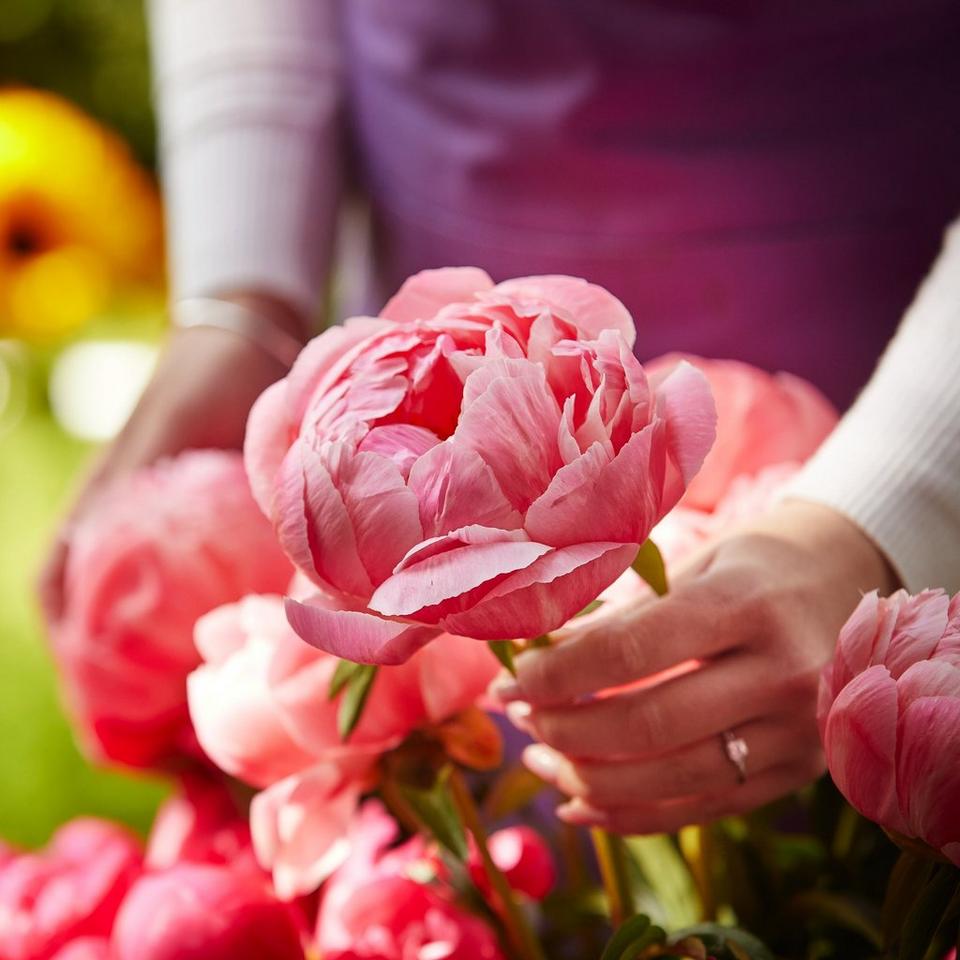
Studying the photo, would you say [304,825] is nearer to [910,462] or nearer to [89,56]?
[910,462]

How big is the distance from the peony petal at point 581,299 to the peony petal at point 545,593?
0.14 feet

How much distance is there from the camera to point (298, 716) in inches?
9.2

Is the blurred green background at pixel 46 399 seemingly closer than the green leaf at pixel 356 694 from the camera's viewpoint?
No

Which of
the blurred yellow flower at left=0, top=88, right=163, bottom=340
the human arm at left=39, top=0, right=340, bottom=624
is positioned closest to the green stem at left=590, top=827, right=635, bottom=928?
the human arm at left=39, top=0, right=340, bottom=624

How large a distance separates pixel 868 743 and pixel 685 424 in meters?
0.06

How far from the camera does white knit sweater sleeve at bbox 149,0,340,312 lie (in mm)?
583

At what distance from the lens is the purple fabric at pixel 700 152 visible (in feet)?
1.52

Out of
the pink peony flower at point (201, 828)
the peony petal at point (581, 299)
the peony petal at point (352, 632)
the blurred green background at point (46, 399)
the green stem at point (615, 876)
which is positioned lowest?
the blurred green background at point (46, 399)

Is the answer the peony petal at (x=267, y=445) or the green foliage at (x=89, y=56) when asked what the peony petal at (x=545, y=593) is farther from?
the green foliage at (x=89, y=56)

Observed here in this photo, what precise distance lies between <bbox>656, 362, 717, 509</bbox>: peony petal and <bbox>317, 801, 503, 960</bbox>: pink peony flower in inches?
4.5

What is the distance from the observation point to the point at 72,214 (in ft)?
3.18

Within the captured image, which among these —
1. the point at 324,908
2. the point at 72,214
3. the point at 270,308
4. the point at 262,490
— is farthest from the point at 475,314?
the point at 72,214

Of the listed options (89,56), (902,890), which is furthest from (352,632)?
(89,56)

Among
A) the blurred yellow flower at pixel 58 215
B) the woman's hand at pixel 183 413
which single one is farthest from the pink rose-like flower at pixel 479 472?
the blurred yellow flower at pixel 58 215
